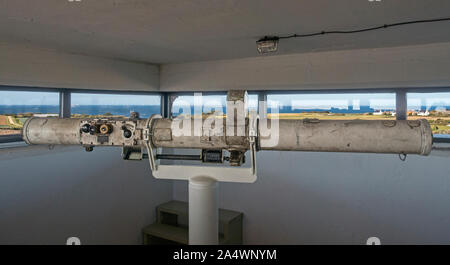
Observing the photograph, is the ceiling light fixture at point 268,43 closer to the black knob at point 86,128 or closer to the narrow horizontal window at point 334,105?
the narrow horizontal window at point 334,105

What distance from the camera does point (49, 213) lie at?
7.58ft

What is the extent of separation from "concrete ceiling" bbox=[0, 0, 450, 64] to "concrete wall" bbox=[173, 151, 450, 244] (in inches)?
43.6

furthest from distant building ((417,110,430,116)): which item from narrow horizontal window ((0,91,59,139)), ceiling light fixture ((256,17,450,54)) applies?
narrow horizontal window ((0,91,59,139))

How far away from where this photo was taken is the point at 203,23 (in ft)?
5.20

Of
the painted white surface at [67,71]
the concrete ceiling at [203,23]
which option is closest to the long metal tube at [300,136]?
the concrete ceiling at [203,23]

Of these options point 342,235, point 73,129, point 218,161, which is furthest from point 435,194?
point 73,129

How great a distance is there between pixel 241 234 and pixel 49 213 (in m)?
1.94

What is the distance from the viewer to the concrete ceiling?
4.30 feet

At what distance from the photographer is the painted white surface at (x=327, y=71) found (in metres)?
2.13

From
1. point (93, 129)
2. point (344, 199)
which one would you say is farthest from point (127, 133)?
point (344, 199)

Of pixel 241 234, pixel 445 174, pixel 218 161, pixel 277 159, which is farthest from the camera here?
pixel 241 234

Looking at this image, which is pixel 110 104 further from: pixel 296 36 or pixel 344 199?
pixel 344 199

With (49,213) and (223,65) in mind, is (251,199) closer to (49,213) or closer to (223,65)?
(223,65)
